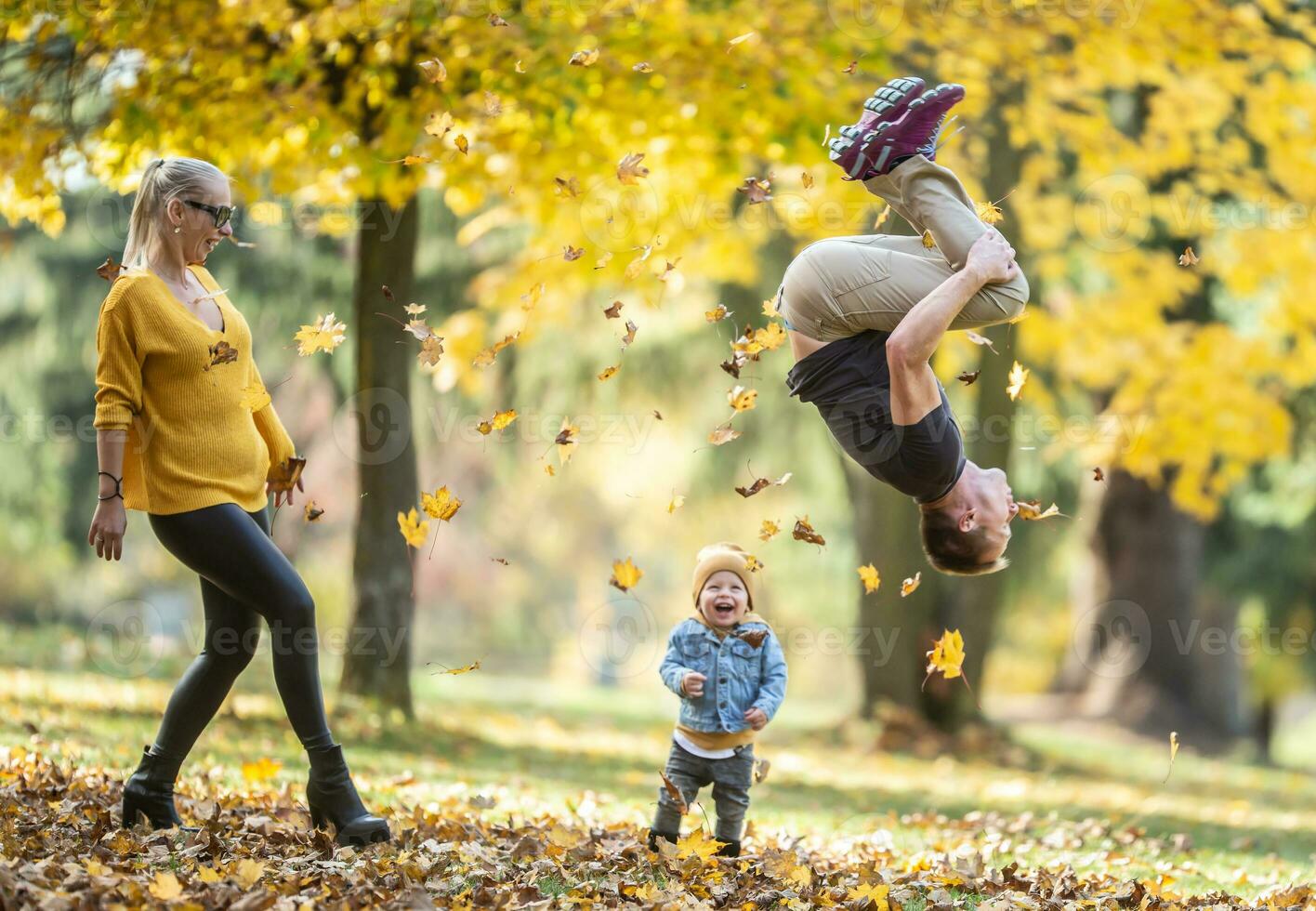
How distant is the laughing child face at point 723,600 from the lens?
16.6 feet

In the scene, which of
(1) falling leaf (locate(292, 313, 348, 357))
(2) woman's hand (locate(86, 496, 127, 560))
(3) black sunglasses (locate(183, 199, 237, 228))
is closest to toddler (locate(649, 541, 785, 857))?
(1) falling leaf (locate(292, 313, 348, 357))

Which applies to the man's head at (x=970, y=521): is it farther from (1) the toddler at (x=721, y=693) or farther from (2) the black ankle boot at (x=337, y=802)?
(2) the black ankle boot at (x=337, y=802)

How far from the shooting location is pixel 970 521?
4383mm

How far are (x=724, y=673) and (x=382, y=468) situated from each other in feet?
14.7

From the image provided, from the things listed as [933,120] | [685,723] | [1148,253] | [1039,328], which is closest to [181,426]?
[685,723]

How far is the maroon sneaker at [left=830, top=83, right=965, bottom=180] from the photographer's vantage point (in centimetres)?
404

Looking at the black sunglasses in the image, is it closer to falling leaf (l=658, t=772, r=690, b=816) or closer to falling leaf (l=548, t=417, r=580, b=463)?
falling leaf (l=548, t=417, r=580, b=463)

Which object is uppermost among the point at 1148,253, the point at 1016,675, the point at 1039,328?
the point at 1148,253

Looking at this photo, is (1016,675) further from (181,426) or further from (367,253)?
(181,426)

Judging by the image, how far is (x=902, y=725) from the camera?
38.3ft

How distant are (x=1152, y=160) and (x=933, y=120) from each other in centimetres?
785

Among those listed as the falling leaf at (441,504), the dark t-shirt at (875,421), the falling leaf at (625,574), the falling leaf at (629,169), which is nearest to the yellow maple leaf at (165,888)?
the falling leaf at (441,504)

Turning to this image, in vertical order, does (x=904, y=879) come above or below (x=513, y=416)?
below

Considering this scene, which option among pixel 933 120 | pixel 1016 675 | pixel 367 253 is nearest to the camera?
pixel 933 120
